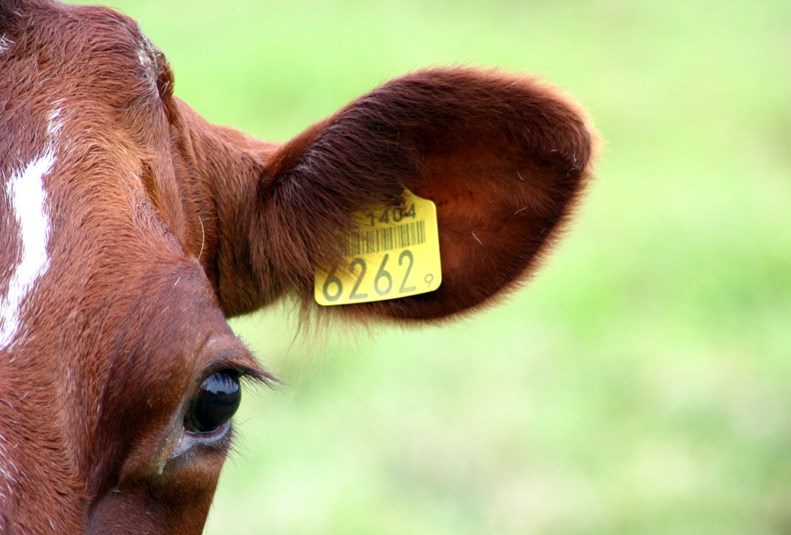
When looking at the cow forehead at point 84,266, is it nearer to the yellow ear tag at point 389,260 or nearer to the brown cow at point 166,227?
the brown cow at point 166,227

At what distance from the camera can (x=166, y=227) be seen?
2.92 m

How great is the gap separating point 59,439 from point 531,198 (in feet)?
5.31

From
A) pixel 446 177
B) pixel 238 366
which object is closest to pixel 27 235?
pixel 238 366

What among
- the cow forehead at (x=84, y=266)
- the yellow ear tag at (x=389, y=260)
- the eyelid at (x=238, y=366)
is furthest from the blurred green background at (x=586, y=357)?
the cow forehead at (x=84, y=266)

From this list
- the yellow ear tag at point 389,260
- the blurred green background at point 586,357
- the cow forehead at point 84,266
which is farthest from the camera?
the blurred green background at point 586,357

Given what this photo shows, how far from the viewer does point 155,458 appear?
2678mm

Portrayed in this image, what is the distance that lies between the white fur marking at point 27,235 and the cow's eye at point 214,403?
1.44ft

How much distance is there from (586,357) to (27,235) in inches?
278

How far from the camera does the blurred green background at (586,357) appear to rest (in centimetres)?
750

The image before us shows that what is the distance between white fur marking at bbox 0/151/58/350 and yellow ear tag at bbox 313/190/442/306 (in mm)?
1062

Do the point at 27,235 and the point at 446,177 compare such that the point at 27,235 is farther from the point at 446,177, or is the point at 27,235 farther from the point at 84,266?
the point at 446,177

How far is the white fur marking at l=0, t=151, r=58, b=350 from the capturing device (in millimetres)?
2527

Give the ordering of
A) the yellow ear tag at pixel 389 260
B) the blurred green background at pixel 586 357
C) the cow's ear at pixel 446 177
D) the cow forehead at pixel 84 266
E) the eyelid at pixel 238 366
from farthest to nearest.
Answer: the blurred green background at pixel 586 357 → the yellow ear tag at pixel 389 260 → the cow's ear at pixel 446 177 → the eyelid at pixel 238 366 → the cow forehead at pixel 84 266

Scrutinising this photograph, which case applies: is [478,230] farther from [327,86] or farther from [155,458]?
[327,86]
